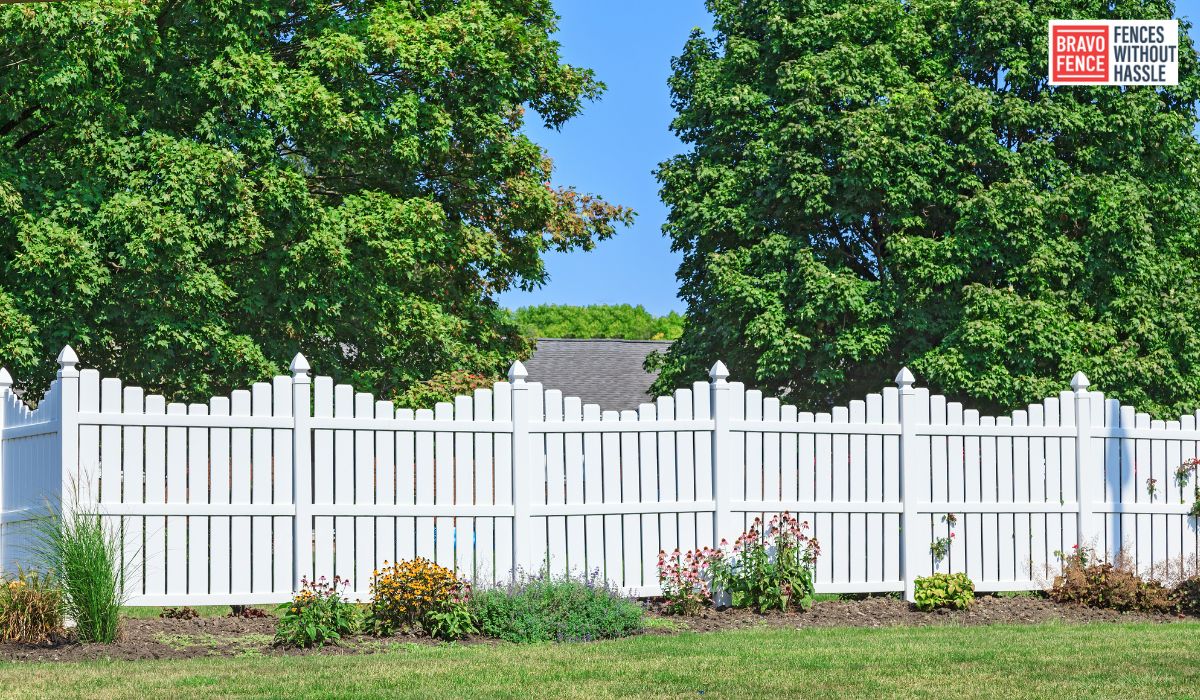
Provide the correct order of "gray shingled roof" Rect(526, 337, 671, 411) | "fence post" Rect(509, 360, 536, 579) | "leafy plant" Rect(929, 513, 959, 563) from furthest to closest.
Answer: "gray shingled roof" Rect(526, 337, 671, 411), "leafy plant" Rect(929, 513, 959, 563), "fence post" Rect(509, 360, 536, 579)

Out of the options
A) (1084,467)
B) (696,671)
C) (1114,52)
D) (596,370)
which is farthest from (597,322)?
(696,671)

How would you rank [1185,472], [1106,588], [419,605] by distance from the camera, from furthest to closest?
[1185,472]
[1106,588]
[419,605]

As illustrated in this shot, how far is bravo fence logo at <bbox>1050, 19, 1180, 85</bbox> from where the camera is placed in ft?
76.1

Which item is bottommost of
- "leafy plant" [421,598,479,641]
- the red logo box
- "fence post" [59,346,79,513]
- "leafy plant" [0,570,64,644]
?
"leafy plant" [421,598,479,641]

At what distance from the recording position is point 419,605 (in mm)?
10695

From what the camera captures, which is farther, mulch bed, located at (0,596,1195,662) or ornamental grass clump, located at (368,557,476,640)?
ornamental grass clump, located at (368,557,476,640)

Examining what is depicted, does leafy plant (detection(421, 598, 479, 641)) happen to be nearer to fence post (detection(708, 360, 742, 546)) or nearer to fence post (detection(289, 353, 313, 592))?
fence post (detection(289, 353, 313, 592))

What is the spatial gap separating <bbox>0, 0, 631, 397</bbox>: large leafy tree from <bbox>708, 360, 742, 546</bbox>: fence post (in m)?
7.31

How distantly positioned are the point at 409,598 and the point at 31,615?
8.66ft

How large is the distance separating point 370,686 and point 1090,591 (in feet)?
24.8

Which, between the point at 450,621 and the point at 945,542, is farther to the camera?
the point at 945,542

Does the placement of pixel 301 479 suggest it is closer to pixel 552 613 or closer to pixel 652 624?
pixel 552 613

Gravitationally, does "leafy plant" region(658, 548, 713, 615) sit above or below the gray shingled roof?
below

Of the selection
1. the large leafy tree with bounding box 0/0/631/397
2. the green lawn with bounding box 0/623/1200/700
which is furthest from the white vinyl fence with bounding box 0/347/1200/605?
the large leafy tree with bounding box 0/0/631/397
